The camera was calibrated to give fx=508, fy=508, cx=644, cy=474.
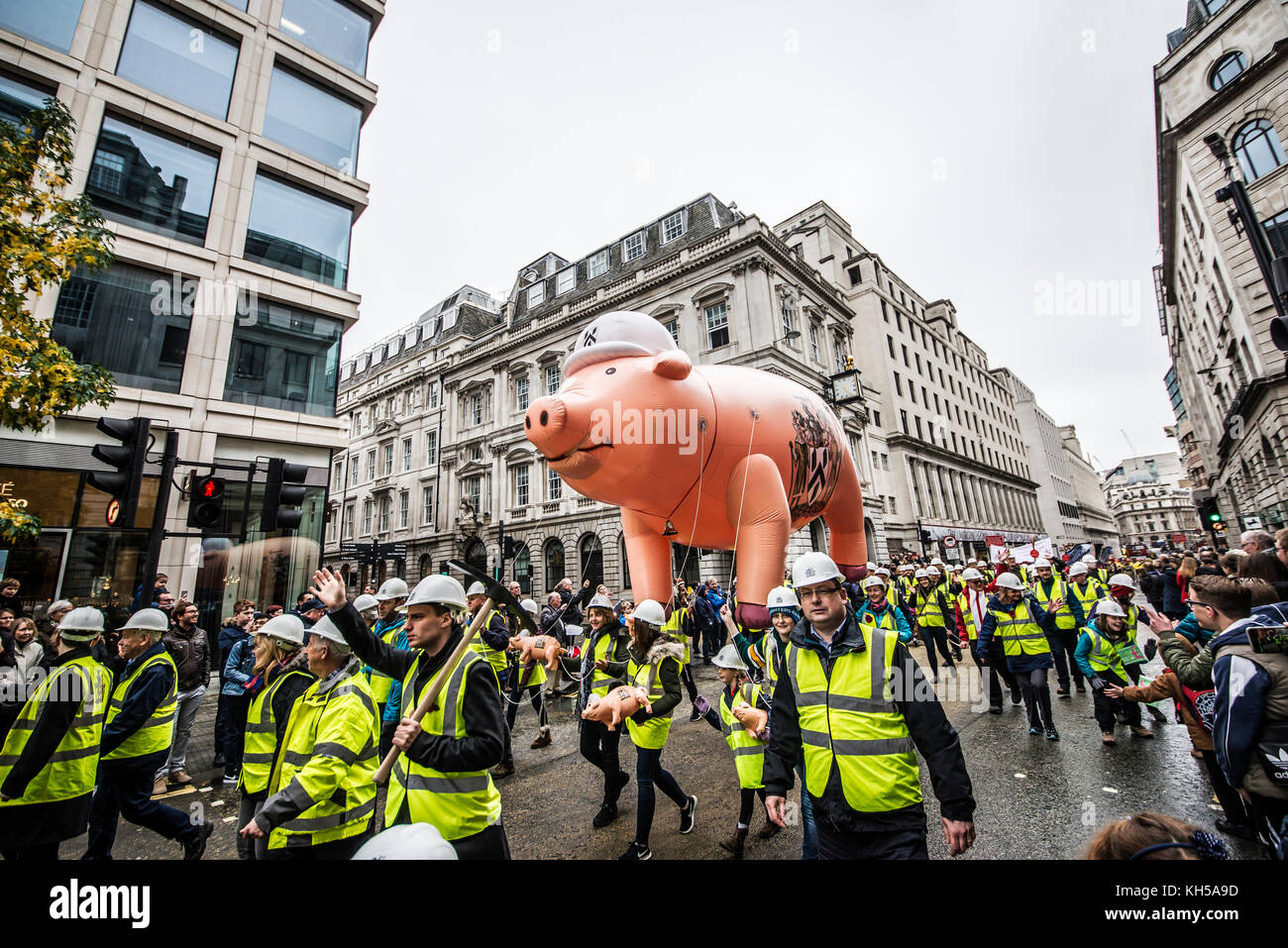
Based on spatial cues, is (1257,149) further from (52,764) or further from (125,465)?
(52,764)

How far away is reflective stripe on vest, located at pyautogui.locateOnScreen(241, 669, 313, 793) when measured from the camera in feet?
9.89

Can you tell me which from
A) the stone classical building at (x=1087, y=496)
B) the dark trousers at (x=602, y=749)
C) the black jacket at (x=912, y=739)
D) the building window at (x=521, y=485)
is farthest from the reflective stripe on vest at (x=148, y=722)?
the stone classical building at (x=1087, y=496)

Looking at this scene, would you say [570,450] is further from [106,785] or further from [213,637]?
[213,637]

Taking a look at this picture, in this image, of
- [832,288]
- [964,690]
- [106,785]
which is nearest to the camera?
[106,785]

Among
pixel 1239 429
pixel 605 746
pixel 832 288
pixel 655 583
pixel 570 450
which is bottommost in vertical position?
pixel 605 746

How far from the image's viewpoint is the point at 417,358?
118 feet

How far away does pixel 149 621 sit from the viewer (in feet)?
12.8

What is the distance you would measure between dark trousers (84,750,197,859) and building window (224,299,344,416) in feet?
36.7

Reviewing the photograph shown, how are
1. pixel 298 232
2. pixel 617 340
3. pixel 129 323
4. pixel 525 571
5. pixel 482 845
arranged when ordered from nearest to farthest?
1. pixel 482 845
2. pixel 617 340
3. pixel 129 323
4. pixel 298 232
5. pixel 525 571

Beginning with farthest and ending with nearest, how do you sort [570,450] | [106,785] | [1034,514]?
[1034,514] < [570,450] < [106,785]

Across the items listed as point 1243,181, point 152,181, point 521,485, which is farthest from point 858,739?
point 521,485

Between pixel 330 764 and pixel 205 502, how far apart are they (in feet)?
15.7
